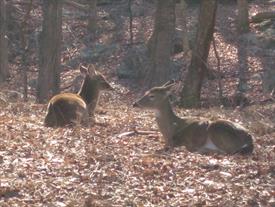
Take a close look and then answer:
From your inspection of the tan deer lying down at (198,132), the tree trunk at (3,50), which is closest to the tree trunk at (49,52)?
the tree trunk at (3,50)

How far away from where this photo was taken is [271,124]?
12.8 meters

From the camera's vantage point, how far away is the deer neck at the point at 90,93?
1438 centimetres

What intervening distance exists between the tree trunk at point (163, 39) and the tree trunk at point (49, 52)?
9.27ft

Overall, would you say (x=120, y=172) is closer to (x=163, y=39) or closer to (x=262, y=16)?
(x=163, y=39)

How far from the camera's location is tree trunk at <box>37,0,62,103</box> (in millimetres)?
19953

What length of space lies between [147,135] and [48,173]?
11.1ft

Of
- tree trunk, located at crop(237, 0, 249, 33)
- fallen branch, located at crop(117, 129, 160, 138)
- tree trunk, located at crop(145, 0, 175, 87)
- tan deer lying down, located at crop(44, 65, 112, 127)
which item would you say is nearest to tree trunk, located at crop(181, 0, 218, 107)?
tree trunk, located at crop(145, 0, 175, 87)

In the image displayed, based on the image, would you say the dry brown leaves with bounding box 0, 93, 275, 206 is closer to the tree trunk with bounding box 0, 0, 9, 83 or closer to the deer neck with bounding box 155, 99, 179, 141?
the deer neck with bounding box 155, 99, 179, 141

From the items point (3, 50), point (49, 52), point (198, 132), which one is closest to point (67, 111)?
point (198, 132)

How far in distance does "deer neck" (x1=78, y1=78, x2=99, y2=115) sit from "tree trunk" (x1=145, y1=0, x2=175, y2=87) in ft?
20.3

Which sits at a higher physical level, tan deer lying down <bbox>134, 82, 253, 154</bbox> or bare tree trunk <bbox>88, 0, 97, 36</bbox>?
tan deer lying down <bbox>134, 82, 253, 154</bbox>

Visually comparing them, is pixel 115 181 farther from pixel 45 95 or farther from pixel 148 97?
pixel 45 95

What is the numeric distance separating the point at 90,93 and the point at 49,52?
20.3 ft

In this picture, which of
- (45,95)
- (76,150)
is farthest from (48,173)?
(45,95)
